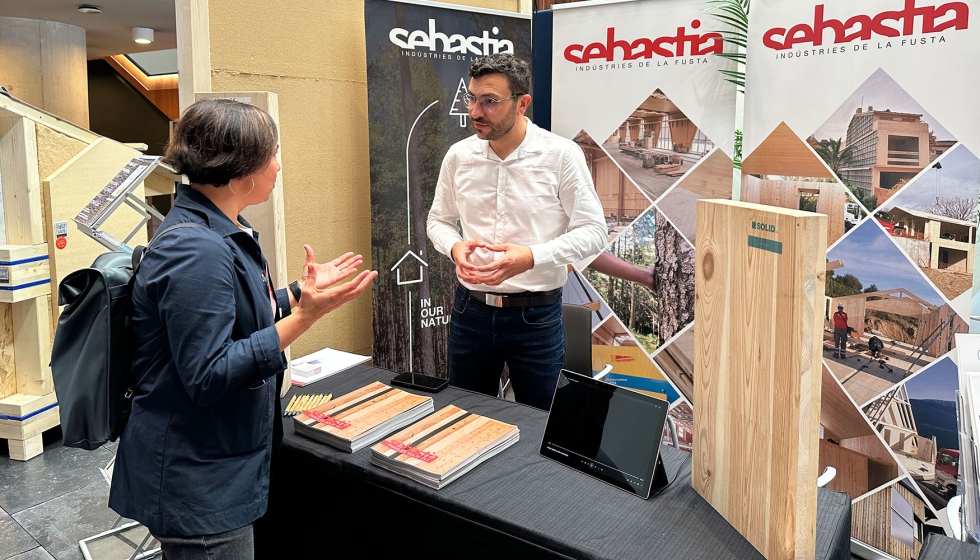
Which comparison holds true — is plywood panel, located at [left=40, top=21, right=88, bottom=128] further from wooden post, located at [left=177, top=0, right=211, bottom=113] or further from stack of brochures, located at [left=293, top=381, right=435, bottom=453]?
stack of brochures, located at [left=293, top=381, right=435, bottom=453]

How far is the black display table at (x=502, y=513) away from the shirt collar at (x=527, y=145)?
3.19 feet

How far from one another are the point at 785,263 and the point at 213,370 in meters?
1.09

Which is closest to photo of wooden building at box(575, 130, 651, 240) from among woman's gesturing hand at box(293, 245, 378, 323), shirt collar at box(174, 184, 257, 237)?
woman's gesturing hand at box(293, 245, 378, 323)

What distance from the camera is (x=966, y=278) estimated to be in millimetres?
2520

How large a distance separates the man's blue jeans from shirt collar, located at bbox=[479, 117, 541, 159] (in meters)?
0.53

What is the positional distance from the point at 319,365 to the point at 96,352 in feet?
3.73

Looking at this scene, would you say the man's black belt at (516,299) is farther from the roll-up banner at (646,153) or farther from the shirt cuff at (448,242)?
the roll-up banner at (646,153)

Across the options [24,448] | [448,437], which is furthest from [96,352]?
[24,448]

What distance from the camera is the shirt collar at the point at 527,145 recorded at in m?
2.61

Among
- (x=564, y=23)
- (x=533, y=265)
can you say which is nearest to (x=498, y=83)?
(x=533, y=265)

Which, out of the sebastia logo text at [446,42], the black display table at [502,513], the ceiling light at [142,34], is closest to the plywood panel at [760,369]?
the black display table at [502,513]

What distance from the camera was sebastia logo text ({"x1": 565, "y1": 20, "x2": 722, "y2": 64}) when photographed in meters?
3.17

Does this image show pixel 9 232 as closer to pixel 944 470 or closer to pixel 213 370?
pixel 213 370

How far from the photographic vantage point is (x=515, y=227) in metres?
2.62
